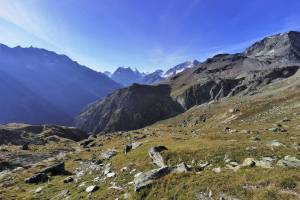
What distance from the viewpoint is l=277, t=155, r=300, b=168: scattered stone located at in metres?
26.6

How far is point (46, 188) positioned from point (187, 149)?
17444 millimetres

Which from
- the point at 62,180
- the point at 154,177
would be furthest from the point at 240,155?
the point at 62,180

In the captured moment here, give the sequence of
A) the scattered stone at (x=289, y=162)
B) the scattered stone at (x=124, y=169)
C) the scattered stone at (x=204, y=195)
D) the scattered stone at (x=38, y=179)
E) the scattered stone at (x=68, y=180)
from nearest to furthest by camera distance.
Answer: the scattered stone at (x=204, y=195) < the scattered stone at (x=289, y=162) < the scattered stone at (x=124, y=169) < the scattered stone at (x=68, y=180) < the scattered stone at (x=38, y=179)

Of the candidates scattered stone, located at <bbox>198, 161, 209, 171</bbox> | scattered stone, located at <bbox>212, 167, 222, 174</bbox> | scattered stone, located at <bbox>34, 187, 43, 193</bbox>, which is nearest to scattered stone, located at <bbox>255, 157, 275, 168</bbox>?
scattered stone, located at <bbox>212, 167, 222, 174</bbox>

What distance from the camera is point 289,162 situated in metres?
27.4

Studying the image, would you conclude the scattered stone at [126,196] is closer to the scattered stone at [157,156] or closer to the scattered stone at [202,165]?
the scattered stone at [202,165]

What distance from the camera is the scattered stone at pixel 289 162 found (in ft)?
87.4

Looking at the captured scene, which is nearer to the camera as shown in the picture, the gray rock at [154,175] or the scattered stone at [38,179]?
the gray rock at [154,175]

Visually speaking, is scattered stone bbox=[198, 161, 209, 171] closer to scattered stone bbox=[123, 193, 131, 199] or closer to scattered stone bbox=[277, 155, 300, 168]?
scattered stone bbox=[277, 155, 300, 168]

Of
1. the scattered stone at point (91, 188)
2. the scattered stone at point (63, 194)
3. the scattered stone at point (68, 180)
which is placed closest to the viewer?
the scattered stone at point (91, 188)

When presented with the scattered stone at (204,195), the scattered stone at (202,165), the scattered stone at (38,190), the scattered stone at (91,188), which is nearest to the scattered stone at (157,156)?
the scattered stone at (202,165)

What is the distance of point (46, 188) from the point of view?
4038 centimetres

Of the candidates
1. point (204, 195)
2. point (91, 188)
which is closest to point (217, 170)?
point (204, 195)

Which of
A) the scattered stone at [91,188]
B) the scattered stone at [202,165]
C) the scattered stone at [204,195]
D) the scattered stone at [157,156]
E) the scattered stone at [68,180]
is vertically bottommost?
the scattered stone at [204,195]
